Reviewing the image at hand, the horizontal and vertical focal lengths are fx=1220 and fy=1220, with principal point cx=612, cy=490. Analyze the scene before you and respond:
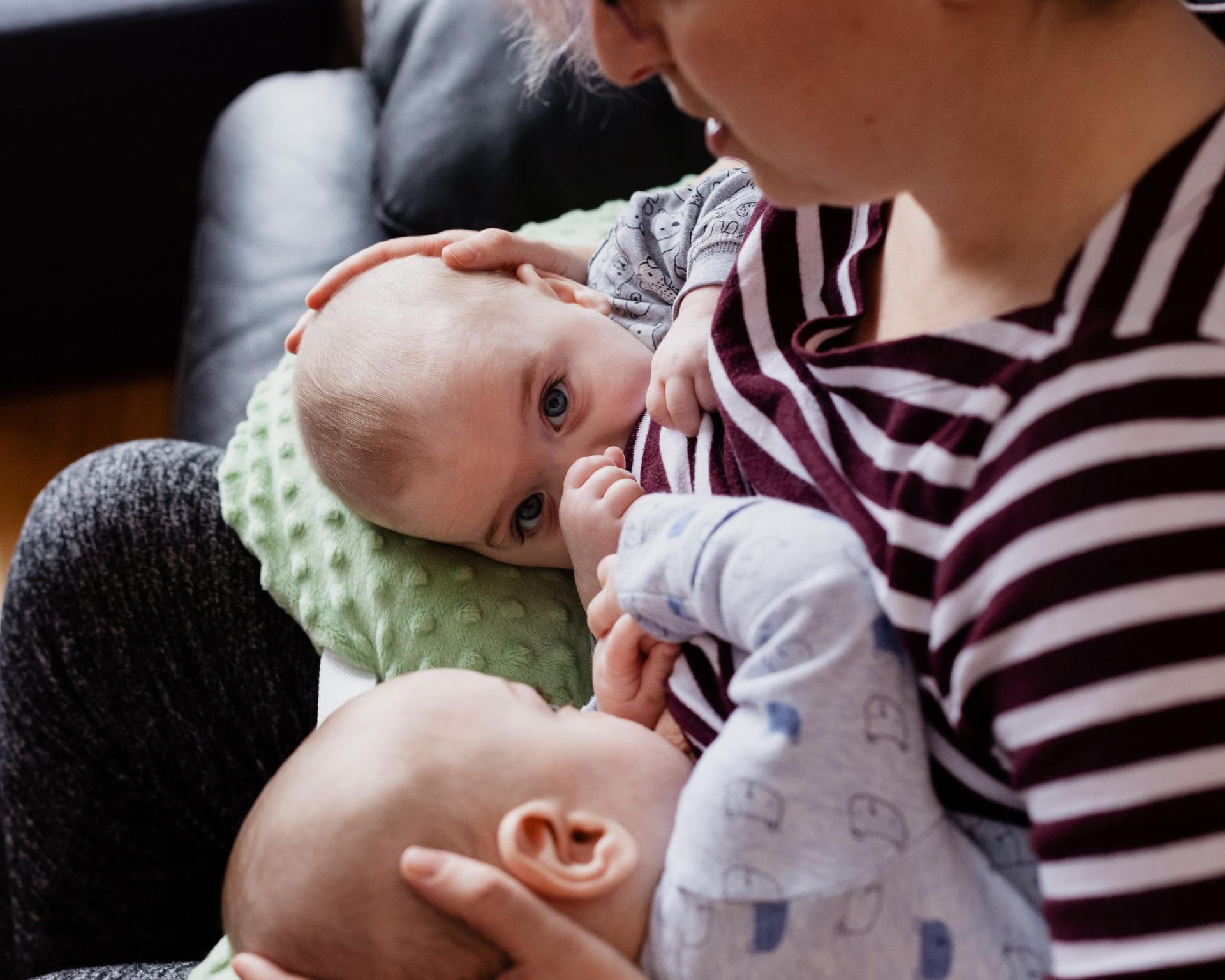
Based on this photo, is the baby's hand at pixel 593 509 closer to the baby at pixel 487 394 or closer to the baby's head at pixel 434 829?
the baby at pixel 487 394

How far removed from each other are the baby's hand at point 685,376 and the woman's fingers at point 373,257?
1.01 ft

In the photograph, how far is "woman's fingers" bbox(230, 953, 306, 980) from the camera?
2.79ft

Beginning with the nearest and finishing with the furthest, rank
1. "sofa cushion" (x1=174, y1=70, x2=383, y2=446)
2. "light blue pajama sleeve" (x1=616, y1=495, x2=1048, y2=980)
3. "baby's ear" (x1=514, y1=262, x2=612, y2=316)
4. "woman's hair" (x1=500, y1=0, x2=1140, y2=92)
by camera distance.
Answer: "light blue pajama sleeve" (x1=616, y1=495, x2=1048, y2=980)
"woman's hair" (x1=500, y1=0, x2=1140, y2=92)
"baby's ear" (x1=514, y1=262, x2=612, y2=316)
"sofa cushion" (x1=174, y1=70, x2=383, y2=446)

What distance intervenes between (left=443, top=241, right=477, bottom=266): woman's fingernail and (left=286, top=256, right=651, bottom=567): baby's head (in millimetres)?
12

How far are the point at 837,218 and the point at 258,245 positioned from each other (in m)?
1.00

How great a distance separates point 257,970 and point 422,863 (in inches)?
6.8

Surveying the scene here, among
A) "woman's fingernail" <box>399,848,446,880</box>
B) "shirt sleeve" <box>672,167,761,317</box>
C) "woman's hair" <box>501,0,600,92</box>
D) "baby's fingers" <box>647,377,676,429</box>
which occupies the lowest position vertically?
"woman's fingernail" <box>399,848,446,880</box>

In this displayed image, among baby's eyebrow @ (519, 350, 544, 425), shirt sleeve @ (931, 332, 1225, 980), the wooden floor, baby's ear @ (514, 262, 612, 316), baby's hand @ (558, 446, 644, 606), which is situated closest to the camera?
shirt sleeve @ (931, 332, 1225, 980)

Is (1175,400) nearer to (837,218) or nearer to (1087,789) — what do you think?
(1087,789)

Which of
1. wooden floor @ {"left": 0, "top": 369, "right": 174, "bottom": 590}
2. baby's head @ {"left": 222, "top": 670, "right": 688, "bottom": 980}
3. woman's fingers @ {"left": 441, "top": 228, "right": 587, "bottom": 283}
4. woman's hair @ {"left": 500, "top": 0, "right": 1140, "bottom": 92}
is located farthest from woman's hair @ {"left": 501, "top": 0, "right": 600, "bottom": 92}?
wooden floor @ {"left": 0, "top": 369, "right": 174, "bottom": 590}

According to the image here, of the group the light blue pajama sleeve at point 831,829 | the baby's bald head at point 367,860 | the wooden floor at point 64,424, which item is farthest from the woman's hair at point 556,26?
the wooden floor at point 64,424

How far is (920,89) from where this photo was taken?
67 centimetres

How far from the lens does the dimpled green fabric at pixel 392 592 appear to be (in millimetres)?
1150

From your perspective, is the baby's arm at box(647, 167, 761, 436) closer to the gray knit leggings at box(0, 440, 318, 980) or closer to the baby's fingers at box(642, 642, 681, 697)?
the baby's fingers at box(642, 642, 681, 697)
